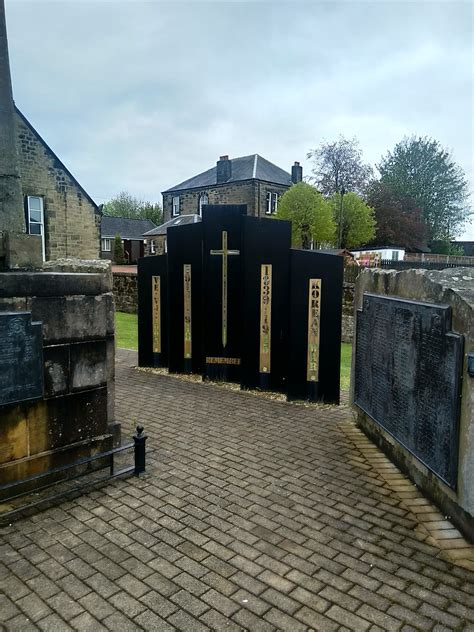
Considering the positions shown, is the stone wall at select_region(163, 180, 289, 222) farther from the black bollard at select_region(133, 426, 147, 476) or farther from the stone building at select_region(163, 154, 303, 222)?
the black bollard at select_region(133, 426, 147, 476)

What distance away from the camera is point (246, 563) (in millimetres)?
3600

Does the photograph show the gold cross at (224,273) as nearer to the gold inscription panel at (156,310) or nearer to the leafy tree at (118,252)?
the gold inscription panel at (156,310)

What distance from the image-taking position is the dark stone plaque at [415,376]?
4.16 metres

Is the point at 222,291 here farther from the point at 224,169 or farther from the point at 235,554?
the point at 224,169

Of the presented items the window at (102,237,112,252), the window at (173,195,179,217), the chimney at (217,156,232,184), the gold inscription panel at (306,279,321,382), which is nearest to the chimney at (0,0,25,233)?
the gold inscription panel at (306,279,321,382)

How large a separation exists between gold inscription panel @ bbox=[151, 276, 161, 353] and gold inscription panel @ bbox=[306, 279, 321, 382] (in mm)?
3919

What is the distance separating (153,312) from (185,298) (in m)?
1.17

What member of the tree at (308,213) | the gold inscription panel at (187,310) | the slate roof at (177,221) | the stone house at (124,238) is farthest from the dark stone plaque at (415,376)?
the stone house at (124,238)

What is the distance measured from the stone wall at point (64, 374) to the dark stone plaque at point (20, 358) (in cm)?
10

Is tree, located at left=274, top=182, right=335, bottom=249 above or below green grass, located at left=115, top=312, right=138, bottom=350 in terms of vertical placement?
above

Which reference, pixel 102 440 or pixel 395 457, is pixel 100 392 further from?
pixel 395 457

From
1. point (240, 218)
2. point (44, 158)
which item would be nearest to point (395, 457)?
point (240, 218)

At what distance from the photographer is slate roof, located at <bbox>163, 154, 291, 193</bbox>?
40.1 m

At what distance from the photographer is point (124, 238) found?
54719 millimetres
